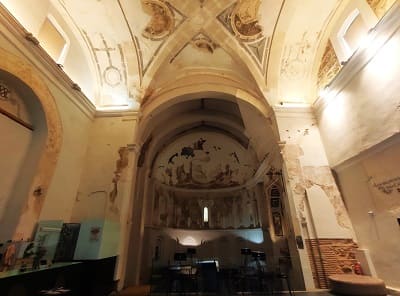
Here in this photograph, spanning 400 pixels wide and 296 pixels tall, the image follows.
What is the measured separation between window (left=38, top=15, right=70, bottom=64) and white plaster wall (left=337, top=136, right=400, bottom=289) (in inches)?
316

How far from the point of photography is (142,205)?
945cm

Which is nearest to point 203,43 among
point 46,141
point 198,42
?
point 198,42

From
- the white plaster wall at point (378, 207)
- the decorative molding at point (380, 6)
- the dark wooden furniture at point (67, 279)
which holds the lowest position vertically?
the dark wooden furniture at point (67, 279)

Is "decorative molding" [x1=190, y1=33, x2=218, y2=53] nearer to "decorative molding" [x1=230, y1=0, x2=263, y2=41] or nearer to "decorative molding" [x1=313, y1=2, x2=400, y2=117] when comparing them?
"decorative molding" [x1=230, y1=0, x2=263, y2=41]

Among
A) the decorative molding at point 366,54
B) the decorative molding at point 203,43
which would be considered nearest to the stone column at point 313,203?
the decorative molding at point 366,54

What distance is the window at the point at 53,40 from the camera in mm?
5205

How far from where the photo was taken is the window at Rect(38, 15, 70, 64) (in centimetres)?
521

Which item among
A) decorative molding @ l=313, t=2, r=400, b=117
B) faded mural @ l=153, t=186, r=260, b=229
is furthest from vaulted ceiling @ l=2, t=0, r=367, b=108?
faded mural @ l=153, t=186, r=260, b=229

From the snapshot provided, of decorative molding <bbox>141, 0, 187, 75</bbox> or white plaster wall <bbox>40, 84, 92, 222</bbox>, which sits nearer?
white plaster wall <bbox>40, 84, 92, 222</bbox>

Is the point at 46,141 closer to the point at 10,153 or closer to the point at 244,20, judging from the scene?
the point at 10,153

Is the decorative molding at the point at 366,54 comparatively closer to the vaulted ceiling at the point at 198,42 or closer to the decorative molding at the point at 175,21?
the vaulted ceiling at the point at 198,42

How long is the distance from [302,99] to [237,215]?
8369mm

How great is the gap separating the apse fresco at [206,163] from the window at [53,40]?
7.39m

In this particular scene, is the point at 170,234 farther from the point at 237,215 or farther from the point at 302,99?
the point at 302,99
